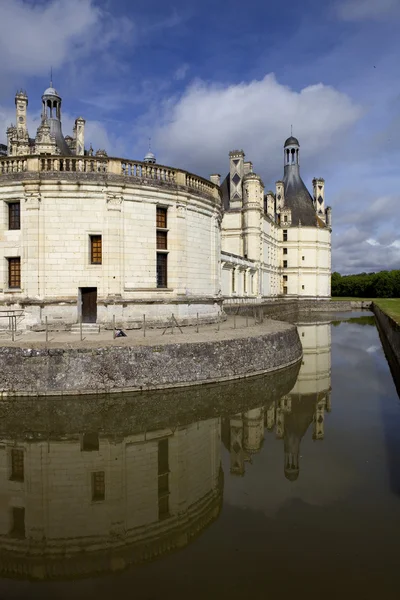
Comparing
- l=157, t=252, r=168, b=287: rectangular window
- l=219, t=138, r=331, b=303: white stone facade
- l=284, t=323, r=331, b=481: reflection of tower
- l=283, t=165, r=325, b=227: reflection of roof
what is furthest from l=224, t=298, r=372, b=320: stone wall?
l=157, t=252, r=168, b=287: rectangular window

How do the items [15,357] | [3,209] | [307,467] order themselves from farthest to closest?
[3,209], [15,357], [307,467]

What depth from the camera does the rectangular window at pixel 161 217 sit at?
783 inches

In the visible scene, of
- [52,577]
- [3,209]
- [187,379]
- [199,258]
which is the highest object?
[3,209]

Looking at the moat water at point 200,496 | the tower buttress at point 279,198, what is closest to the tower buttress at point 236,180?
the tower buttress at point 279,198

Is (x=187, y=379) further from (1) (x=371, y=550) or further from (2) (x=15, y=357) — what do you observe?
(1) (x=371, y=550)

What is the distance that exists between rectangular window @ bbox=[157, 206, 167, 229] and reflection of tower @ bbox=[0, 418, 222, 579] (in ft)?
36.5

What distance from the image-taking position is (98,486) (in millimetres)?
A: 8383

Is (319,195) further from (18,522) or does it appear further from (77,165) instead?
(18,522)

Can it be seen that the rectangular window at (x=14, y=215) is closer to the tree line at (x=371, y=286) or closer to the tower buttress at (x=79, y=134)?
the tower buttress at (x=79, y=134)

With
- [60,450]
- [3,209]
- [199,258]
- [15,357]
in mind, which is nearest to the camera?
[60,450]

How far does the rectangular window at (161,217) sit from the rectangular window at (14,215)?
6.14 metres

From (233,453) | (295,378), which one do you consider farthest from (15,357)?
(295,378)

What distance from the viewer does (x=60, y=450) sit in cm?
984

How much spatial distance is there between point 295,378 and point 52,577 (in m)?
12.8
